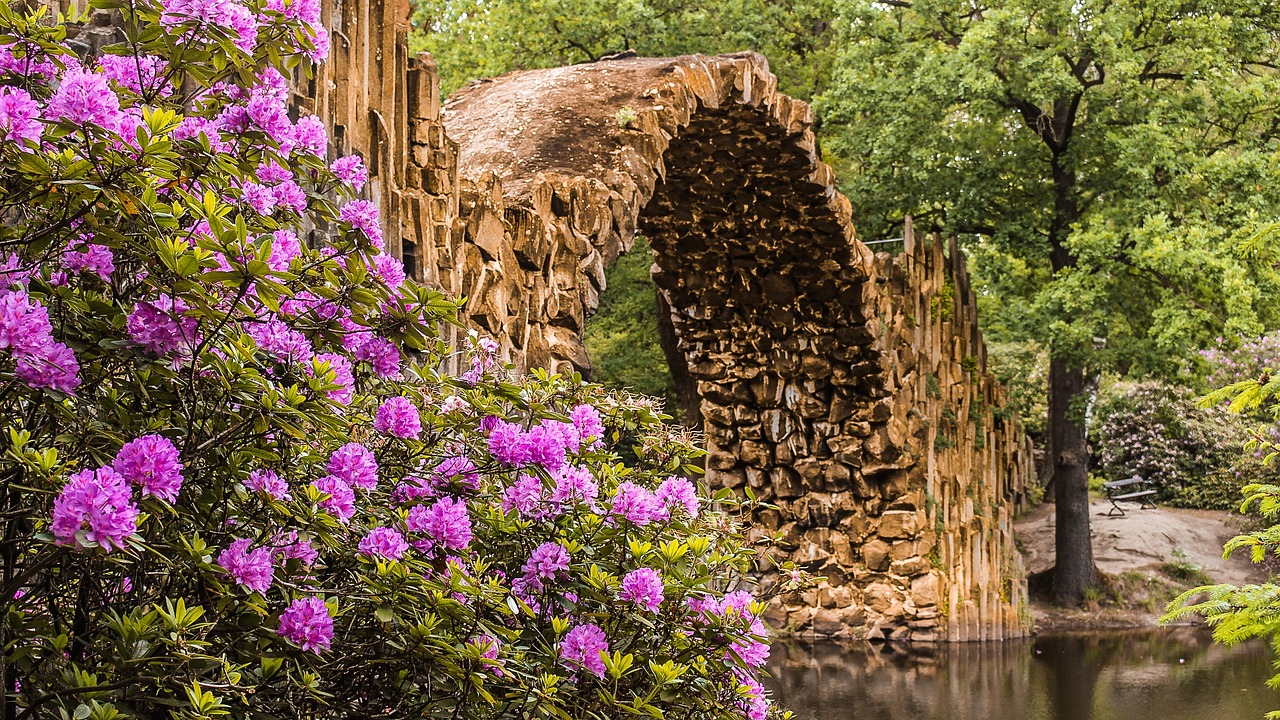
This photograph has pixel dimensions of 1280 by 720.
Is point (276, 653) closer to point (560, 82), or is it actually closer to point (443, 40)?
point (560, 82)

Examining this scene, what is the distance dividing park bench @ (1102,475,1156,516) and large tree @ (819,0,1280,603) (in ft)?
13.8

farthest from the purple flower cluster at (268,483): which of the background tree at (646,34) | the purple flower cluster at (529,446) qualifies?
the background tree at (646,34)

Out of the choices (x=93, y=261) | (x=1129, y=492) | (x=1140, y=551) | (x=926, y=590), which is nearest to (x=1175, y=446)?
(x=1129, y=492)

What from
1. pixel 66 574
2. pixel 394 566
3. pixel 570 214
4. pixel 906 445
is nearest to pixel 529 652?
pixel 394 566

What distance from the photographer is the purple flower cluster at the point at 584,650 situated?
223cm

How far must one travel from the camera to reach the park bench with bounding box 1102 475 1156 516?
16500mm

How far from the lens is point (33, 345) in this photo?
1.60 metres

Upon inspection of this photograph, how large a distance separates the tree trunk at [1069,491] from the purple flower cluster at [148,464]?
40.2 feet

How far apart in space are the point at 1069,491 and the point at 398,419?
11971mm

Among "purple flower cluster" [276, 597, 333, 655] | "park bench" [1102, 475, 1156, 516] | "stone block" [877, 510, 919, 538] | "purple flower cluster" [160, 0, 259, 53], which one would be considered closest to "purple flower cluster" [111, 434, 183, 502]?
"purple flower cluster" [276, 597, 333, 655]

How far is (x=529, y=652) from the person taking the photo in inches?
90.1

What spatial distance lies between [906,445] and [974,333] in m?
1.95

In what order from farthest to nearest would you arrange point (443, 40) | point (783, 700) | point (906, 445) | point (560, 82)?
point (443, 40) < point (906, 445) < point (783, 700) < point (560, 82)

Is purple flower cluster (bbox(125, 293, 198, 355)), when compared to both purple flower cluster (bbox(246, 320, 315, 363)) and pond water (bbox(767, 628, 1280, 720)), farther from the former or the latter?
pond water (bbox(767, 628, 1280, 720))
